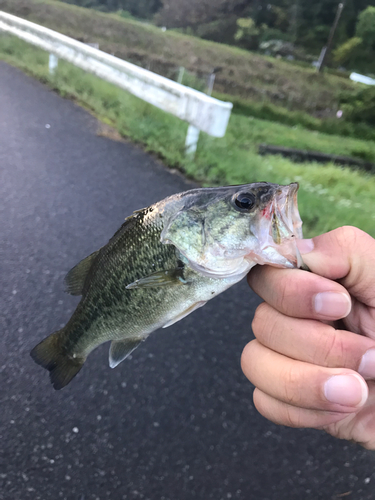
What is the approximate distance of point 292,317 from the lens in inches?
53.1

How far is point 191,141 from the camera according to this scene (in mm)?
5379

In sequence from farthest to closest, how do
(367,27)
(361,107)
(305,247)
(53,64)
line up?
(367,27) < (361,107) < (53,64) < (305,247)

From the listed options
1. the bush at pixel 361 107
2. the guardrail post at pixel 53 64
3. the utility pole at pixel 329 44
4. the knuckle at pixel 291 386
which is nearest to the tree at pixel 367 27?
the utility pole at pixel 329 44

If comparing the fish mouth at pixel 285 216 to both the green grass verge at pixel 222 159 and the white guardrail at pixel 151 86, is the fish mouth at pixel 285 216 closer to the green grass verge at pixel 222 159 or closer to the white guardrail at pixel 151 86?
the green grass verge at pixel 222 159

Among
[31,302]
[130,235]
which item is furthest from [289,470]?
[31,302]

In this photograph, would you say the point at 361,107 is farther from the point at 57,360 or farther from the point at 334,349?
the point at 57,360

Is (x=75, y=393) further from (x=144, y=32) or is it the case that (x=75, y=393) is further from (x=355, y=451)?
(x=144, y=32)

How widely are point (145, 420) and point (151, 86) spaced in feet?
18.0

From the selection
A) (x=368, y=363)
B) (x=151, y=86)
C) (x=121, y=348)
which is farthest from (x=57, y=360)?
(x=151, y=86)

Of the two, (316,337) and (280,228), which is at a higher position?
(280,228)

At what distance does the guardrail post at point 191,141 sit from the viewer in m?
5.32

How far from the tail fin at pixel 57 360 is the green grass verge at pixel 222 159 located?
3.18 meters

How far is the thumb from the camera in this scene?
131cm

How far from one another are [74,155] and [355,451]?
4900 mm
